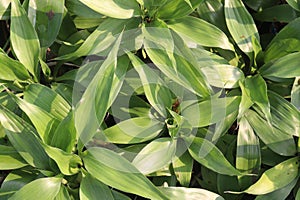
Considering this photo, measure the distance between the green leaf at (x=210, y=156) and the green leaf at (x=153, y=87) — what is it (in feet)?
0.31

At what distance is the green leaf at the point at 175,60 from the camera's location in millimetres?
1023

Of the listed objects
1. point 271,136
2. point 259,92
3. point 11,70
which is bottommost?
point 271,136

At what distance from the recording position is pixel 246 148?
1107 millimetres

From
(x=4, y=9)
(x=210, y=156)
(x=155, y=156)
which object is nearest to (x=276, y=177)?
(x=210, y=156)

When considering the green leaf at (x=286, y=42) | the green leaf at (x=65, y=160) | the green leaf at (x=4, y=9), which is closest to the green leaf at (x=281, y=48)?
the green leaf at (x=286, y=42)

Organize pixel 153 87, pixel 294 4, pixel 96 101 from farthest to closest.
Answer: pixel 294 4 < pixel 153 87 < pixel 96 101

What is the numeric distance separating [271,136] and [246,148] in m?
0.06

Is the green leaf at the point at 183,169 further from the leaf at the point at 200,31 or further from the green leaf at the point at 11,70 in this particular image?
the green leaf at the point at 11,70

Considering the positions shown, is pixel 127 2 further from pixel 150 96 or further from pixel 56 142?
pixel 56 142

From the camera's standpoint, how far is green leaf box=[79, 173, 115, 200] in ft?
3.26

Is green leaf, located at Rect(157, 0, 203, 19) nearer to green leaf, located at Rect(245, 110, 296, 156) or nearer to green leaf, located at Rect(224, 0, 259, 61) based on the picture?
green leaf, located at Rect(224, 0, 259, 61)

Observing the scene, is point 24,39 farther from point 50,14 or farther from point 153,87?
point 153,87

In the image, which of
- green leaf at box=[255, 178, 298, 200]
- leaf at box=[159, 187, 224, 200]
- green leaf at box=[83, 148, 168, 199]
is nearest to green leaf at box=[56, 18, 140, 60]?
green leaf at box=[83, 148, 168, 199]

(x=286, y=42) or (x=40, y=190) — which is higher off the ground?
(x=286, y=42)
